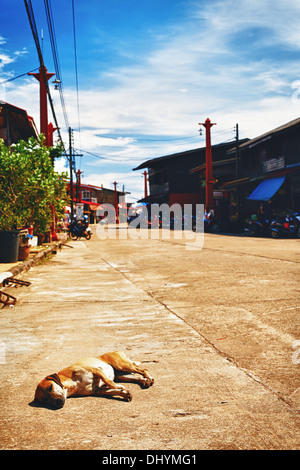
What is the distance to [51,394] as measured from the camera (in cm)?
297

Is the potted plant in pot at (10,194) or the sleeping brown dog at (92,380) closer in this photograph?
the sleeping brown dog at (92,380)

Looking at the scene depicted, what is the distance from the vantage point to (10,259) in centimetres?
1096

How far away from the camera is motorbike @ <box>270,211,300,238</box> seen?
65.4 feet

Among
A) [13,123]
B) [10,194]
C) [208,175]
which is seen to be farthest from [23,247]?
[208,175]

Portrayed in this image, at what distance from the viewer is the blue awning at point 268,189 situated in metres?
24.2

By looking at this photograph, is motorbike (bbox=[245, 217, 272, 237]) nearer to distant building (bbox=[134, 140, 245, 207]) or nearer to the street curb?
the street curb

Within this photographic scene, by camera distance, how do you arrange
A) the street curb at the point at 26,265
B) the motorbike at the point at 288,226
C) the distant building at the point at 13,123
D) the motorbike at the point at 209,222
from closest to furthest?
the street curb at the point at 26,265
the distant building at the point at 13,123
the motorbike at the point at 288,226
the motorbike at the point at 209,222

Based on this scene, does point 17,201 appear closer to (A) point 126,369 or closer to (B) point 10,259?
(B) point 10,259

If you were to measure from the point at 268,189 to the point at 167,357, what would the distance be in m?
22.4

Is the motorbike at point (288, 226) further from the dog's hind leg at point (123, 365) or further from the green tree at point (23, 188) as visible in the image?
the dog's hind leg at point (123, 365)

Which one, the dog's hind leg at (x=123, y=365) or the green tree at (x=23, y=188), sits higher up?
the green tree at (x=23, y=188)

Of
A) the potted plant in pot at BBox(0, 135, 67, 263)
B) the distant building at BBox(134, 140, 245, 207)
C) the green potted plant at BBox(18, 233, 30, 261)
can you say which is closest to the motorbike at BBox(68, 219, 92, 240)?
the potted plant in pot at BBox(0, 135, 67, 263)

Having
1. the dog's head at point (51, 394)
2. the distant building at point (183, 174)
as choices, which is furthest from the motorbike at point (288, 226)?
the distant building at point (183, 174)
